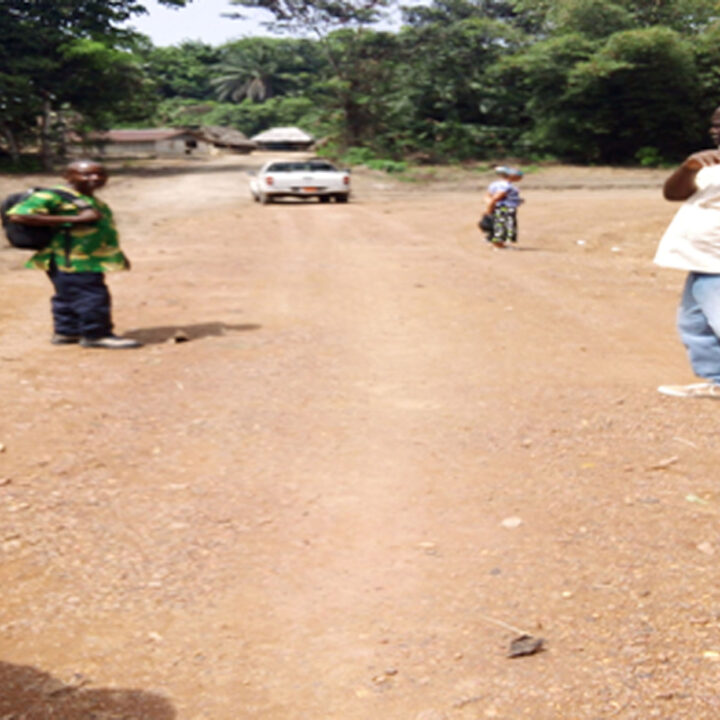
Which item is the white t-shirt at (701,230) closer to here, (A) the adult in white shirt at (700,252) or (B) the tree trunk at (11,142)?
(A) the adult in white shirt at (700,252)

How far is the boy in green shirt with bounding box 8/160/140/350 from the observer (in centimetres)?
717

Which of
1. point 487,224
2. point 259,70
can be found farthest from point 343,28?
point 259,70

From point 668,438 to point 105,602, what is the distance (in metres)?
2.98

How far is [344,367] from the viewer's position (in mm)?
6629

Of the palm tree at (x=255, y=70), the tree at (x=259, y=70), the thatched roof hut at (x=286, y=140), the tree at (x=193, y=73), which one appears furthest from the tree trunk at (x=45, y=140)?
the tree at (x=193, y=73)

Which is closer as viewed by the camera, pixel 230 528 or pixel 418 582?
pixel 418 582

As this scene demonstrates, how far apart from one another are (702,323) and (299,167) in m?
20.6

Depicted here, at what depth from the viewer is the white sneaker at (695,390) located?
5680mm

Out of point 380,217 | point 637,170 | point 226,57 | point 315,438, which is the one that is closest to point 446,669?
point 315,438

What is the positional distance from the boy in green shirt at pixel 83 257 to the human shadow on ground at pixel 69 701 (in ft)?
15.5

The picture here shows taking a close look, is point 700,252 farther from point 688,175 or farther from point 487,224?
point 487,224

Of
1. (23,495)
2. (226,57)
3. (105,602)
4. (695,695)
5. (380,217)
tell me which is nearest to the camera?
(695,695)

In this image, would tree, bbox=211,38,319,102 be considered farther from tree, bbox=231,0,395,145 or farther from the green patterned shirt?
the green patterned shirt

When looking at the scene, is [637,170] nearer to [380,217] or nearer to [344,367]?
[380,217]
